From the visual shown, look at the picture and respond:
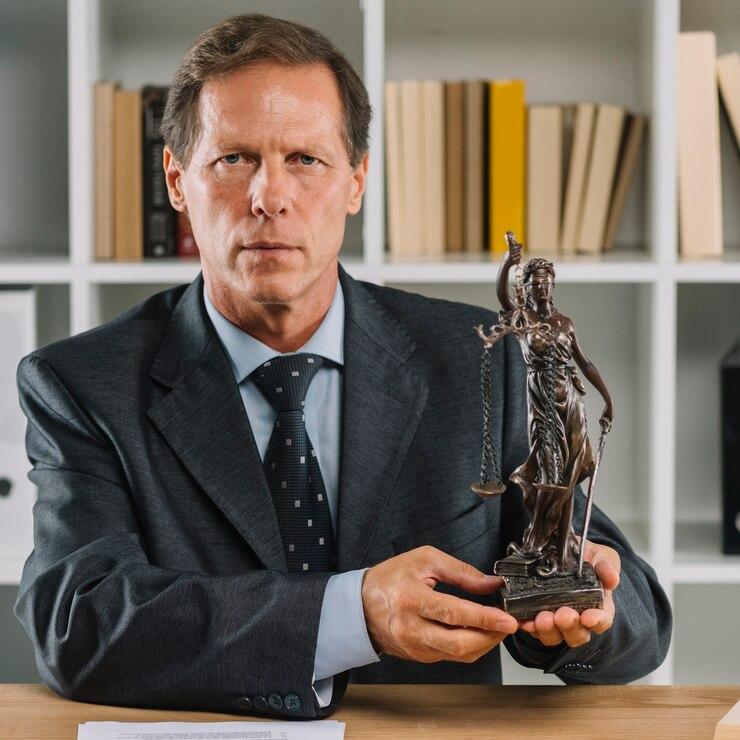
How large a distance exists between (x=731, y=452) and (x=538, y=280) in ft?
3.86

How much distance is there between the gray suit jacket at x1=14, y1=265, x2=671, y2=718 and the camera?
3.69 ft

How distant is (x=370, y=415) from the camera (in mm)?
1465

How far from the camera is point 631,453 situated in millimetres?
2373

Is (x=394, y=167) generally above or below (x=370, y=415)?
above

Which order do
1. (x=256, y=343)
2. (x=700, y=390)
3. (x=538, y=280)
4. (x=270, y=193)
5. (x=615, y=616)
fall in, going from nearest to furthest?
(x=538, y=280) → (x=615, y=616) → (x=270, y=193) → (x=256, y=343) → (x=700, y=390)

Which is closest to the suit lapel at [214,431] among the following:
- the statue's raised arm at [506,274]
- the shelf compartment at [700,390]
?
the statue's raised arm at [506,274]

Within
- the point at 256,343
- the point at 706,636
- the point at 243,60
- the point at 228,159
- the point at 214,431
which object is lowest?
the point at 706,636

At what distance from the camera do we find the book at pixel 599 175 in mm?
→ 2090

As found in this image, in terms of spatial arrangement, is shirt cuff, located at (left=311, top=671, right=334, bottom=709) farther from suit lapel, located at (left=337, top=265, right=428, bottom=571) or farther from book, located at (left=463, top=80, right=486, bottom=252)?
book, located at (left=463, top=80, right=486, bottom=252)

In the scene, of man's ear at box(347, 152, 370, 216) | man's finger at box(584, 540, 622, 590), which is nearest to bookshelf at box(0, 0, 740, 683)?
man's ear at box(347, 152, 370, 216)

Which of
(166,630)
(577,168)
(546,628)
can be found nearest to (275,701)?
(166,630)

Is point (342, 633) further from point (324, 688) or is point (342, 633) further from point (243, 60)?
point (243, 60)

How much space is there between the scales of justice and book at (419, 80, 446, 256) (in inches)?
40.0

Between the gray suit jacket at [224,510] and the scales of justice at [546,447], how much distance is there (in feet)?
0.40
